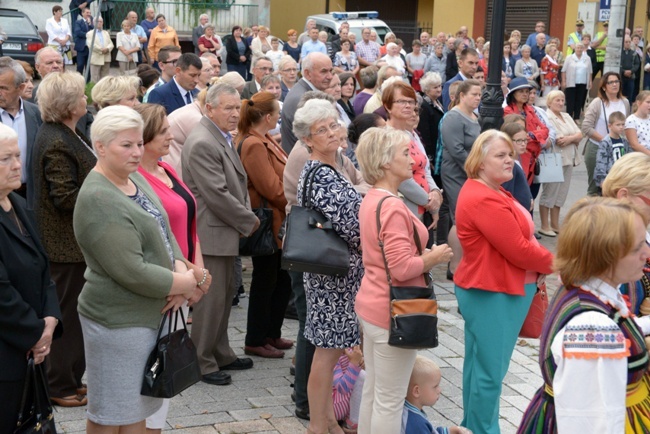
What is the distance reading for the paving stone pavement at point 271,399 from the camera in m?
5.64

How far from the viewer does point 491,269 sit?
5219 millimetres

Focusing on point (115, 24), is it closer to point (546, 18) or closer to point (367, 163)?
point (546, 18)

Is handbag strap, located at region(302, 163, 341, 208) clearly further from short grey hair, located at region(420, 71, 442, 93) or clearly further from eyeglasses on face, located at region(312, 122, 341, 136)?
short grey hair, located at region(420, 71, 442, 93)

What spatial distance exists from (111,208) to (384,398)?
1720mm

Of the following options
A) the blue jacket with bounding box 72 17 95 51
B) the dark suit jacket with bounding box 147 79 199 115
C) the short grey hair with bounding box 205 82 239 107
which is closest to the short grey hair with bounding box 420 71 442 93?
the dark suit jacket with bounding box 147 79 199 115

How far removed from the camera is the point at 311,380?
541 cm

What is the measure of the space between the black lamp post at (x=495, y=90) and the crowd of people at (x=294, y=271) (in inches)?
66.5

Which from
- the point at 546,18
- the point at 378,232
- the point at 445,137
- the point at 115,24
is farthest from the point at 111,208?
the point at 546,18

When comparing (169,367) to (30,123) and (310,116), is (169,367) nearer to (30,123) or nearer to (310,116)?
(310,116)

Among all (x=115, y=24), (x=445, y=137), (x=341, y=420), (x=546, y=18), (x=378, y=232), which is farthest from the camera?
(x=546, y=18)

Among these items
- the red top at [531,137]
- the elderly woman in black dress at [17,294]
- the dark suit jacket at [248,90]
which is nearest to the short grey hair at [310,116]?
the elderly woman in black dress at [17,294]

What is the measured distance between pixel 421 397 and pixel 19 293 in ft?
7.28

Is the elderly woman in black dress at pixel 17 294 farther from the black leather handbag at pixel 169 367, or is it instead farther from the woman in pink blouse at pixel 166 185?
the woman in pink blouse at pixel 166 185

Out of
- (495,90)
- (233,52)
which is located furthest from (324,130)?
(233,52)
